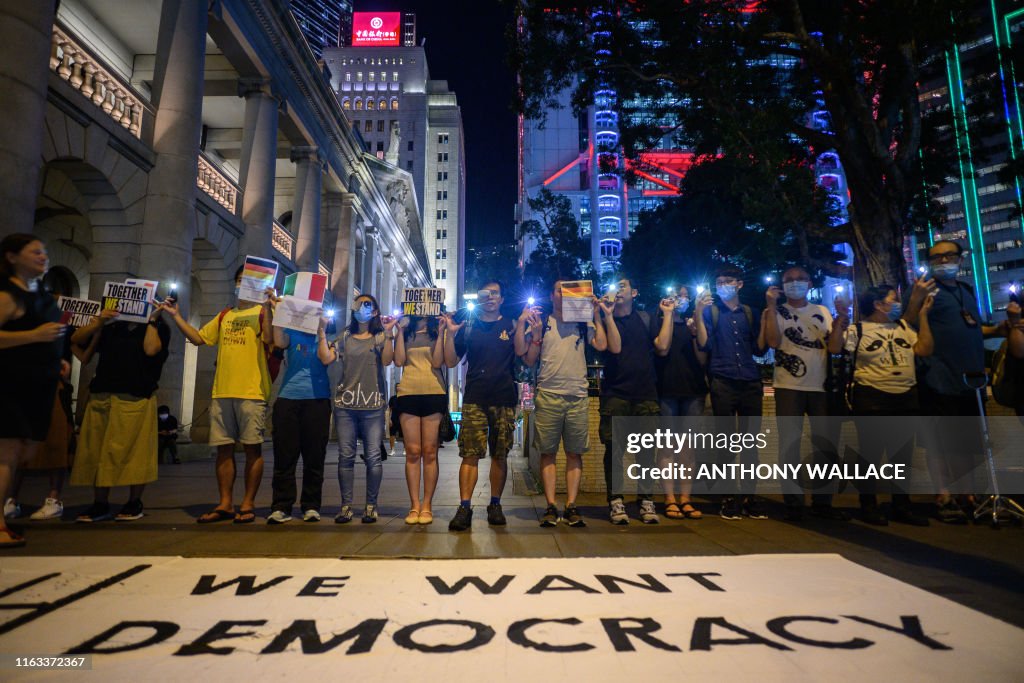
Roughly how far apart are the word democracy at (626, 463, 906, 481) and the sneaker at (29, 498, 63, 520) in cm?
535

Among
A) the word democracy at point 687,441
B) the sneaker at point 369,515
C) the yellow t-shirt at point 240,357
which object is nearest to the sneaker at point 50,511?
the yellow t-shirt at point 240,357

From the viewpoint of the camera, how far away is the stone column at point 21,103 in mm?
7297

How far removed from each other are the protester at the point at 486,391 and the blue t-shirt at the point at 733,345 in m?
1.97

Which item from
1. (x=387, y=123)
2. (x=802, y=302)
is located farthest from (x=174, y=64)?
(x=387, y=123)

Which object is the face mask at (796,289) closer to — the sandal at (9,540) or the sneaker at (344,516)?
the sneaker at (344,516)

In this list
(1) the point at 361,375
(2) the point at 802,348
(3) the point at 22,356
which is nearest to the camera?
(3) the point at 22,356

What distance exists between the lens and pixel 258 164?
53.2 feet

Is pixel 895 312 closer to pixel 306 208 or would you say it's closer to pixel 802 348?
pixel 802 348

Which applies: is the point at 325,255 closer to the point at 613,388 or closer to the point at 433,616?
the point at 613,388

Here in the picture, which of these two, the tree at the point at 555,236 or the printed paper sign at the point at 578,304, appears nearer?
the printed paper sign at the point at 578,304

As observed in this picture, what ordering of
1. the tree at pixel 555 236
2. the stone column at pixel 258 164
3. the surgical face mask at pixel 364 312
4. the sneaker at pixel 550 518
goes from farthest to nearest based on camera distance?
the tree at pixel 555 236, the stone column at pixel 258 164, the surgical face mask at pixel 364 312, the sneaker at pixel 550 518

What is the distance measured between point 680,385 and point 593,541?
1.90 m

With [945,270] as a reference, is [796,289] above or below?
below

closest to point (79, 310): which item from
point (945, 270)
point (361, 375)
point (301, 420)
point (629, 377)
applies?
point (301, 420)
